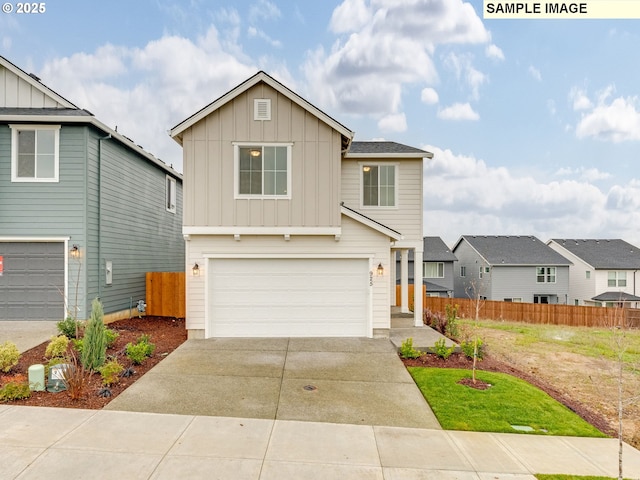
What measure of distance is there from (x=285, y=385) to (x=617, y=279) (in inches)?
1387

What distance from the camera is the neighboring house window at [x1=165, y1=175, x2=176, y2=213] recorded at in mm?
17797

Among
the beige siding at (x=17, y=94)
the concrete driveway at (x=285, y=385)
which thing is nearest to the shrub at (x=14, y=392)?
the concrete driveway at (x=285, y=385)

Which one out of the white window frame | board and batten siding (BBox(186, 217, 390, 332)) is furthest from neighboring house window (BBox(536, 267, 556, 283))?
the white window frame

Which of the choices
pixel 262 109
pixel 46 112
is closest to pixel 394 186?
pixel 262 109

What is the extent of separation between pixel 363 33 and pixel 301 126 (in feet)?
34.4

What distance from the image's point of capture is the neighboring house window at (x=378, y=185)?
1272 centimetres

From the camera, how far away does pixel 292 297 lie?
35.8ft

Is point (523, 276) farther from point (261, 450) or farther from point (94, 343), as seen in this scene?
point (94, 343)

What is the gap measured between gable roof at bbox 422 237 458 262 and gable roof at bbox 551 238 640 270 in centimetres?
1123

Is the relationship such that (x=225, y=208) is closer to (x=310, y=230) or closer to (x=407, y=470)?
(x=310, y=230)

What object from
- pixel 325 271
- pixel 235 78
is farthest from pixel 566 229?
pixel 325 271

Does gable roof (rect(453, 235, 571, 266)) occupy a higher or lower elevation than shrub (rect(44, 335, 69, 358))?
higher

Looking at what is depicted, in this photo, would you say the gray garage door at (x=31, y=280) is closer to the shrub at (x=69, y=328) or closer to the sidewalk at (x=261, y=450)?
the shrub at (x=69, y=328)

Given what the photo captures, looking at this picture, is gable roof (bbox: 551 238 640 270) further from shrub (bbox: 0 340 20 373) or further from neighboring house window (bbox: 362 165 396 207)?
shrub (bbox: 0 340 20 373)
